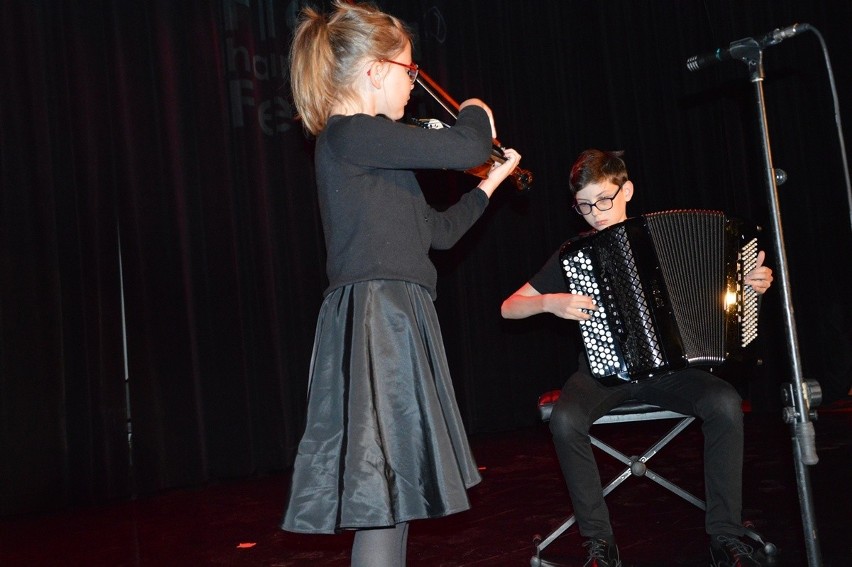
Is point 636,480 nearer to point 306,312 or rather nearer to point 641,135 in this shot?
point 306,312

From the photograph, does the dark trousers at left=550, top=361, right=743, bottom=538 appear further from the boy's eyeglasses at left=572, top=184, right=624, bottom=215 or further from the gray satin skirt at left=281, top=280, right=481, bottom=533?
the gray satin skirt at left=281, top=280, right=481, bottom=533

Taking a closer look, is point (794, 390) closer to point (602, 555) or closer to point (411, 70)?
point (602, 555)

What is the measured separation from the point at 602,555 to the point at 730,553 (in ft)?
1.09

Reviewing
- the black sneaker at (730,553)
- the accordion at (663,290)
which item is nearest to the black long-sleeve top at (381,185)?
the accordion at (663,290)

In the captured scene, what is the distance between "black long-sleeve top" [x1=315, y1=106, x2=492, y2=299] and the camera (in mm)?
1568

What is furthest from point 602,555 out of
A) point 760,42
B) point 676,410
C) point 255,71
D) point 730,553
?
point 255,71

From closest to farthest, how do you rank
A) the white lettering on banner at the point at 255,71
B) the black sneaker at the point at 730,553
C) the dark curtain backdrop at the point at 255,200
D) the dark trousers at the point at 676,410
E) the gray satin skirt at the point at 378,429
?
1. the gray satin skirt at the point at 378,429
2. the black sneaker at the point at 730,553
3. the dark trousers at the point at 676,410
4. the dark curtain backdrop at the point at 255,200
5. the white lettering on banner at the point at 255,71

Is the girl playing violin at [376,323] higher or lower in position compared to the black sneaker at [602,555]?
higher

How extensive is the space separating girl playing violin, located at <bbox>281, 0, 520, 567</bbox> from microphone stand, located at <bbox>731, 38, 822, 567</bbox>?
1.90 ft

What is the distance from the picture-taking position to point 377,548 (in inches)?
61.4

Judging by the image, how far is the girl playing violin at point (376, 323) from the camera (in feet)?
5.01

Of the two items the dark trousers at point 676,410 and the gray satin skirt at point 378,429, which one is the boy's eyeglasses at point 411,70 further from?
the dark trousers at point 676,410

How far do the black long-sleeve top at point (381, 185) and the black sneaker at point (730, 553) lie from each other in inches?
45.1

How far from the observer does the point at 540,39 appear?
5738mm
